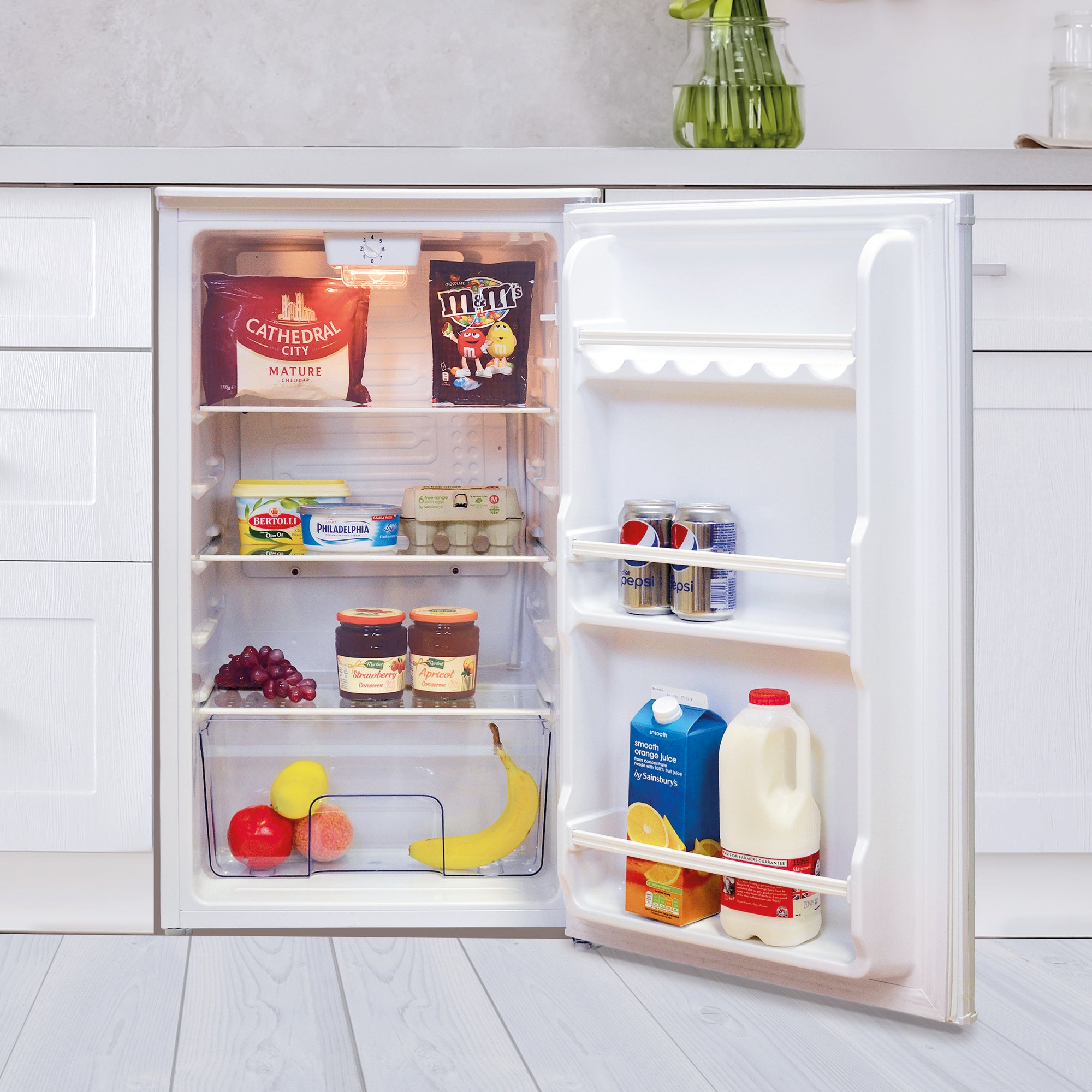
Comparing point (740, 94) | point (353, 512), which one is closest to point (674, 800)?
point (353, 512)

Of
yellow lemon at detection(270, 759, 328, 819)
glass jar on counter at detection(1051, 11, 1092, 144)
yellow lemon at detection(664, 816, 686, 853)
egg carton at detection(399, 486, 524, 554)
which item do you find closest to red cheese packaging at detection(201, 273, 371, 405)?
egg carton at detection(399, 486, 524, 554)

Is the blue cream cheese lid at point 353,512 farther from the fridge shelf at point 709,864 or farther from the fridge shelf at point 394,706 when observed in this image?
the fridge shelf at point 709,864

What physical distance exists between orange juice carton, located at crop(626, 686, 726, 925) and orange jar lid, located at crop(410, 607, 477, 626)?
371 mm

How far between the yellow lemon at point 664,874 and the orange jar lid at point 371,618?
581 mm

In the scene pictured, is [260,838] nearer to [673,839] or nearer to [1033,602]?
[673,839]

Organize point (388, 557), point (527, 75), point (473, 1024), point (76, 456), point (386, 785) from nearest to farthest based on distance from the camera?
point (473, 1024) < point (76, 456) < point (388, 557) < point (386, 785) < point (527, 75)

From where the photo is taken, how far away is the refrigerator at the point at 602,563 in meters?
1.41

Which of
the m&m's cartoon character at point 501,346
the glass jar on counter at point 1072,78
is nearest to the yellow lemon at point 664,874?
the m&m's cartoon character at point 501,346

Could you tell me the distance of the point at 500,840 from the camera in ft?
6.11

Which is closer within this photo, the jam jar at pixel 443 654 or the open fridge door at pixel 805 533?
the open fridge door at pixel 805 533

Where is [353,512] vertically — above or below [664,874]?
above

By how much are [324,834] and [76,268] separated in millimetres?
975

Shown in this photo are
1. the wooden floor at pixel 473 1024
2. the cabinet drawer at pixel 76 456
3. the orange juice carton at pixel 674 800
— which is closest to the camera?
the wooden floor at pixel 473 1024

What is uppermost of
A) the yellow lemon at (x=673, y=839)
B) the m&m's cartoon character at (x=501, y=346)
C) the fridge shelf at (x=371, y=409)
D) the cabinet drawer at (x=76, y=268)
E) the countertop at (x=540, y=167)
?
the countertop at (x=540, y=167)
